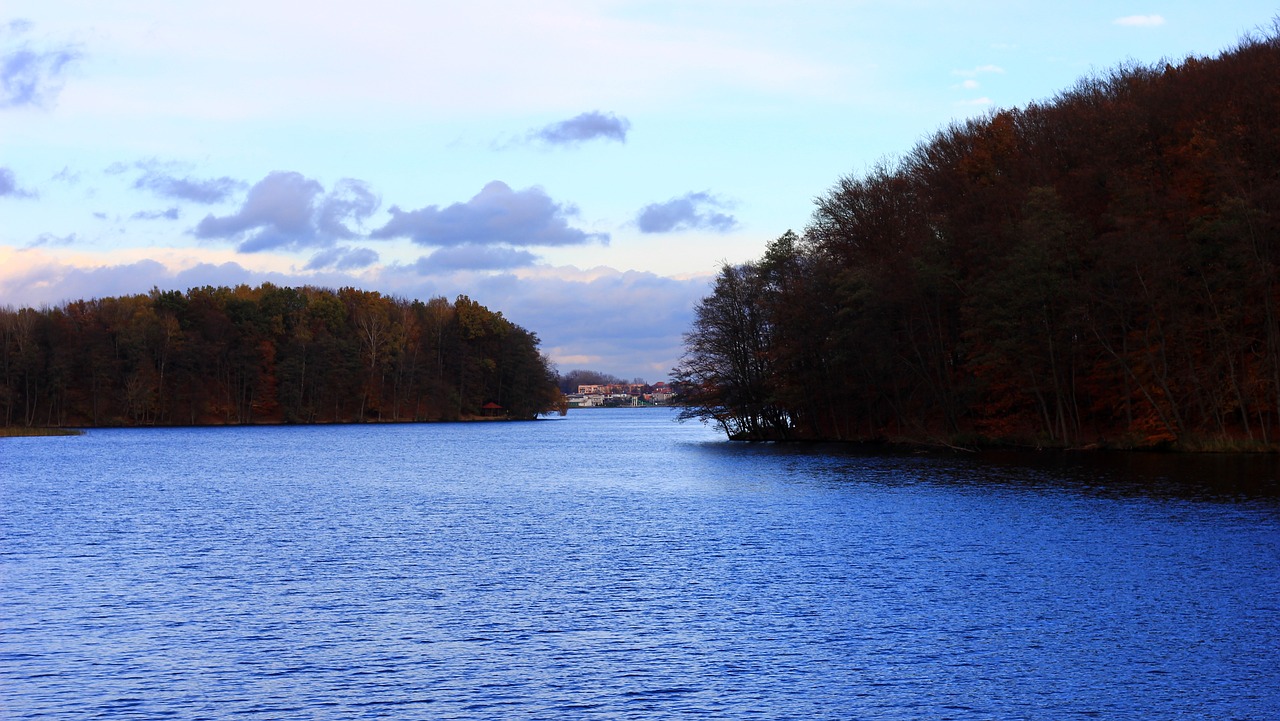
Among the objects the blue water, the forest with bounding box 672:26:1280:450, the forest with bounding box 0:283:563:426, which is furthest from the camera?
the forest with bounding box 0:283:563:426

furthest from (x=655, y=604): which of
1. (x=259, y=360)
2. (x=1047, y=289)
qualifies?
(x=259, y=360)

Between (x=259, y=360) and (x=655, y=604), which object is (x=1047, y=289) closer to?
(x=655, y=604)

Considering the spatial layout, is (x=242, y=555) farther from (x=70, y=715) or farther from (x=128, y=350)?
(x=128, y=350)

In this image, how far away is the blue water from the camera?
13.6 m

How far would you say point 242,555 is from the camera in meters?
25.4

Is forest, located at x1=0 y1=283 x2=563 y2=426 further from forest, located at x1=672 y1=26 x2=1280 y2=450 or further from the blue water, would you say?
the blue water

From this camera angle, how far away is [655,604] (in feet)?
63.3

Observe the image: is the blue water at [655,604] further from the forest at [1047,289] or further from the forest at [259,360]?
the forest at [259,360]

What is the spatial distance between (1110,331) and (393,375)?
117037 millimetres

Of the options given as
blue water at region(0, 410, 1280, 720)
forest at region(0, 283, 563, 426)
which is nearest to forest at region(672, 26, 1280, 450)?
blue water at region(0, 410, 1280, 720)

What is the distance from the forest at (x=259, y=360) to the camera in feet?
425

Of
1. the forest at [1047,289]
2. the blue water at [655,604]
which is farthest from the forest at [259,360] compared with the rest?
the blue water at [655,604]

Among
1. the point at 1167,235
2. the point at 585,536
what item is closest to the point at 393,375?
the point at 1167,235

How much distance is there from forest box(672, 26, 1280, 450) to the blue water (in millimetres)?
12758
